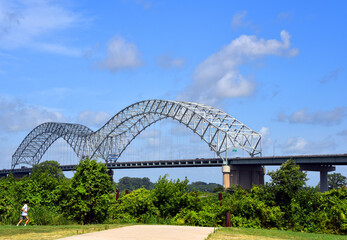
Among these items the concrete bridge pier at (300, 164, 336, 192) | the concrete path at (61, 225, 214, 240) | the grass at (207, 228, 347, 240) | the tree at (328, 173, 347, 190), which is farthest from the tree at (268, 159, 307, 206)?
the tree at (328, 173, 347, 190)

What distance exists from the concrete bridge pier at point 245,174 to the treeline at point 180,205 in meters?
74.7

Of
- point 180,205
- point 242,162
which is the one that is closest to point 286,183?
point 180,205

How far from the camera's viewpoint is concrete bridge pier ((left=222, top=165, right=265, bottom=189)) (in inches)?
4126

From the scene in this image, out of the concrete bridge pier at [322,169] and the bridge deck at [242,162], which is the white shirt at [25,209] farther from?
the concrete bridge pier at [322,169]

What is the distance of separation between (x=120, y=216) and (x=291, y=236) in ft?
41.4

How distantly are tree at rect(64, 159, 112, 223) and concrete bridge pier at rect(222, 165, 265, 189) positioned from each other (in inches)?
3094

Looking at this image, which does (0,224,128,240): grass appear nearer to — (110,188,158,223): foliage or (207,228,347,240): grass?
(110,188,158,223): foliage

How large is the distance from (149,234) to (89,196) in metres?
8.79

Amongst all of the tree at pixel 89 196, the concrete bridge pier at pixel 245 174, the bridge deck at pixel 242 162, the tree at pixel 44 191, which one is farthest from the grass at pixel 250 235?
the concrete bridge pier at pixel 245 174

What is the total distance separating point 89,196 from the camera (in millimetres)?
27516

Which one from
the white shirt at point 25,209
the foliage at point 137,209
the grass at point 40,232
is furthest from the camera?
the foliage at point 137,209

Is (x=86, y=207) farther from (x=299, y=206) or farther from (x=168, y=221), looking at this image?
(x=299, y=206)

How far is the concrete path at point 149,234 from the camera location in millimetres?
18859

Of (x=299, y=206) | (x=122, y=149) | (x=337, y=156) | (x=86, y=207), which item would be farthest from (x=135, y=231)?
(x=122, y=149)
